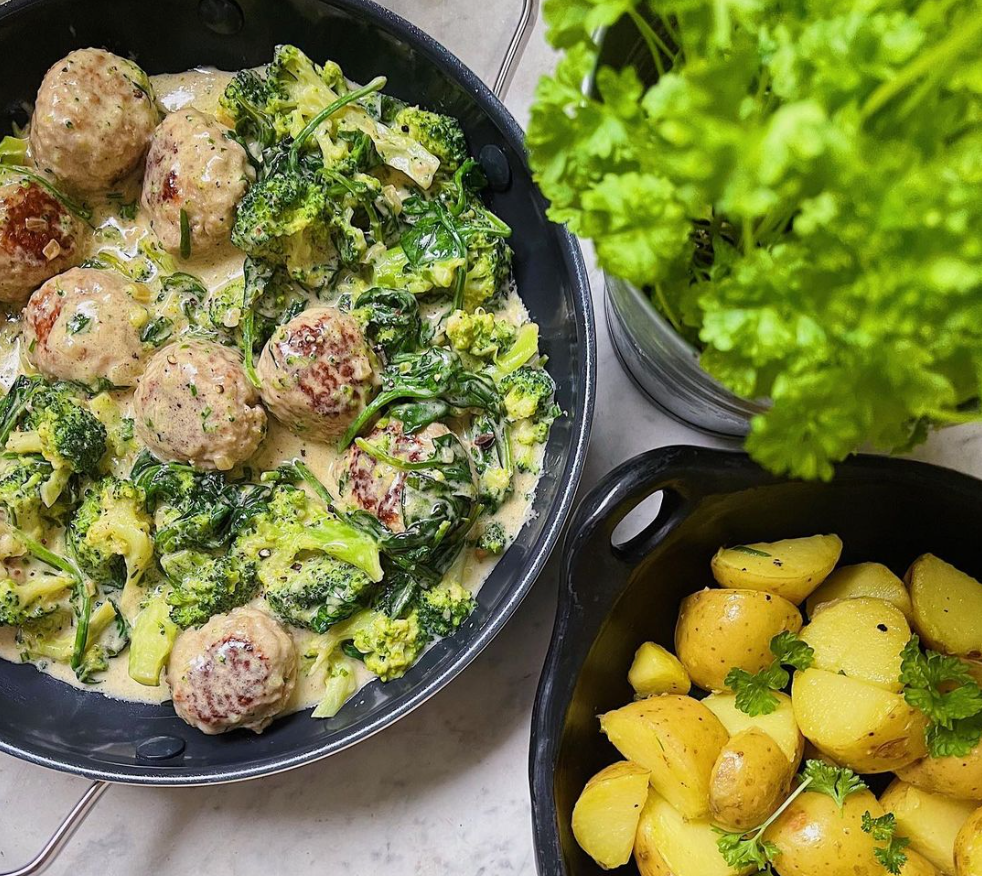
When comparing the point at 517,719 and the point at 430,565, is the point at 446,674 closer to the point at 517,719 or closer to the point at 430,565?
the point at 430,565

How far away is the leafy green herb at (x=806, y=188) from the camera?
1.05 metres

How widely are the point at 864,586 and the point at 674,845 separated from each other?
660 millimetres

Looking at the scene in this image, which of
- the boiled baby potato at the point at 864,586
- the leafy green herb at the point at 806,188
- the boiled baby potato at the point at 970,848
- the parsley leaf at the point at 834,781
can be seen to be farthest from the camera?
the boiled baby potato at the point at 864,586

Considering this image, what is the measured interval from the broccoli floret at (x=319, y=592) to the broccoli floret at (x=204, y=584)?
0.23 ft

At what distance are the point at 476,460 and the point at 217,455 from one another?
0.58 metres

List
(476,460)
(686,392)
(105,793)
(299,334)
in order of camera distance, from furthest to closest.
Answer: (105,793)
(476,460)
(299,334)
(686,392)

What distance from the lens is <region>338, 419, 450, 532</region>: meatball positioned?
2000 millimetres

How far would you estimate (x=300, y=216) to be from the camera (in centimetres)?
203

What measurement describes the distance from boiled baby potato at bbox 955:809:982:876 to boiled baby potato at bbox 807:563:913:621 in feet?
1.31

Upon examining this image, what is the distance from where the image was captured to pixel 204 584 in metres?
2.04

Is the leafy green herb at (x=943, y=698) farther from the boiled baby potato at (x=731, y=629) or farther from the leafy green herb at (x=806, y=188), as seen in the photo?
the leafy green herb at (x=806, y=188)

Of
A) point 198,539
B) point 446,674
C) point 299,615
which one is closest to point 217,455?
point 198,539

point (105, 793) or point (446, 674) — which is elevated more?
point (446, 674)

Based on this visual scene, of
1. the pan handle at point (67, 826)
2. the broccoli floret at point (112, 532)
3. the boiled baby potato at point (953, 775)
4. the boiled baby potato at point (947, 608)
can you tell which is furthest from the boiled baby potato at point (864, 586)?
the pan handle at point (67, 826)
